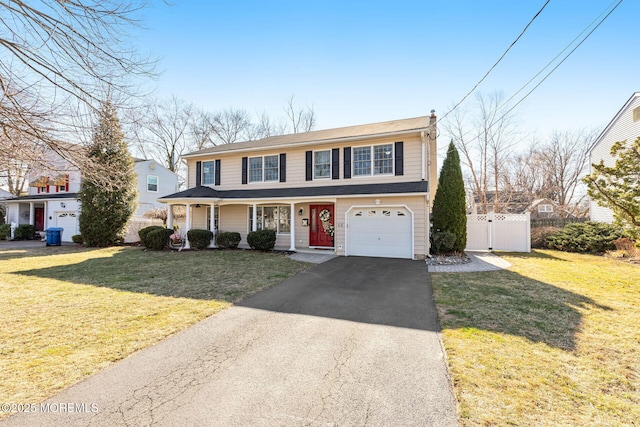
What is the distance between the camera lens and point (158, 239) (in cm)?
1405

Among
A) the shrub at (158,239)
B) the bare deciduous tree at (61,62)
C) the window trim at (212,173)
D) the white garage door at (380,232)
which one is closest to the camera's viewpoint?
the bare deciduous tree at (61,62)

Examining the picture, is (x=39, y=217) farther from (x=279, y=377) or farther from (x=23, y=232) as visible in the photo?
(x=279, y=377)

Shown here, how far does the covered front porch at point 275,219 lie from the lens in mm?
13938

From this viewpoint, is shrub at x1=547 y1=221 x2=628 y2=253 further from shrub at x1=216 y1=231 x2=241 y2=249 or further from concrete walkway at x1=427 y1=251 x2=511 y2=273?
shrub at x1=216 y1=231 x2=241 y2=249

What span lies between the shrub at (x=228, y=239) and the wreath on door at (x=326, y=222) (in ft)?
14.1

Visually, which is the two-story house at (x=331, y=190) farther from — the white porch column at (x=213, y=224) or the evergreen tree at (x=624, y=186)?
the evergreen tree at (x=624, y=186)

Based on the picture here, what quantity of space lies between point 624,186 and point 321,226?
1046 cm

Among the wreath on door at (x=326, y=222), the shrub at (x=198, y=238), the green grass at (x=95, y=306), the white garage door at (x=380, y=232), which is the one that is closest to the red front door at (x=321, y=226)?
the wreath on door at (x=326, y=222)

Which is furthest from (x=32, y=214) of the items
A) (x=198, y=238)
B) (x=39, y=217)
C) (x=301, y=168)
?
(x=301, y=168)

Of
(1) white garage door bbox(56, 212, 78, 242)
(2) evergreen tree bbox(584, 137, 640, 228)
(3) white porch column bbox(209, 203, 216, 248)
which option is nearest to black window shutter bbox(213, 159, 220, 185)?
(3) white porch column bbox(209, 203, 216, 248)

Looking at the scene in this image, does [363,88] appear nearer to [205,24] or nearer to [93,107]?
[205,24]

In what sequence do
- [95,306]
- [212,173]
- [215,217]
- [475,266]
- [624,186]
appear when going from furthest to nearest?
[212,173], [215,217], [475,266], [624,186], [95,306]

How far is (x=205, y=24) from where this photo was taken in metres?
6.73

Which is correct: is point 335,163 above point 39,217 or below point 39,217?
above
